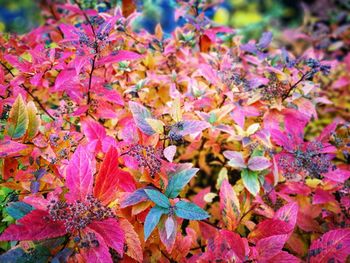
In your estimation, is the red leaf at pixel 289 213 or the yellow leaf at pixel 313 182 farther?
the yellow leaf at pixel 313 182

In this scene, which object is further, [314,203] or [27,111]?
[314,203]

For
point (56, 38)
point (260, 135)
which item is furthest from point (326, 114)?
point (56, 38)

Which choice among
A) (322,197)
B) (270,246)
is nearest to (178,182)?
(270,246)

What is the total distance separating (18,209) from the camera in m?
0.81

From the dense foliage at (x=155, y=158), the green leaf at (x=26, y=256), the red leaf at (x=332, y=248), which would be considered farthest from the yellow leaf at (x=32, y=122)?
the red leaf at (x=332, y=248)

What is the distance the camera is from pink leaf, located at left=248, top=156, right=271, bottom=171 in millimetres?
1074

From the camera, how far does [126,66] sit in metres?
1.27

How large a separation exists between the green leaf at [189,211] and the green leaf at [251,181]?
31 centimetres

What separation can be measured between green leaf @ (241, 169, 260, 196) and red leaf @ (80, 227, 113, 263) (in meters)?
0.53

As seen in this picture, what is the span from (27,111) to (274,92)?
0.88 meters

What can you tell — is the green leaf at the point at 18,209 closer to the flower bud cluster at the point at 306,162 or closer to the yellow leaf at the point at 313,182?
the flower bud cluster at the point at 306,162

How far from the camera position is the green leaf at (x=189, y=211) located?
31.4 inches

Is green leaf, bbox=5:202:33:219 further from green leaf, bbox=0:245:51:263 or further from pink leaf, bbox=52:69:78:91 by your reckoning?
pink leaf, bbox=52:69:78:91

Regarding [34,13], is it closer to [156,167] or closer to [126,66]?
[126,66]
